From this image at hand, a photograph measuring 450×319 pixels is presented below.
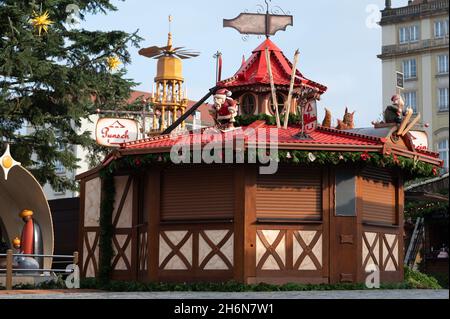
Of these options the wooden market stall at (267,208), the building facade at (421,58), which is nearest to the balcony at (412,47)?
the building facade at (421,58)

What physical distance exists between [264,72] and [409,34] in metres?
56.5

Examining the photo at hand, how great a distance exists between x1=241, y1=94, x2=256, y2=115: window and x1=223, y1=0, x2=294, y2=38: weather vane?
2213 millimetres

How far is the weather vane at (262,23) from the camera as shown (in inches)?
1074

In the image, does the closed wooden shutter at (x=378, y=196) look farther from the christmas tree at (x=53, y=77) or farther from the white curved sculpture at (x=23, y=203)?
the christmas tree at (x=53, y=77)

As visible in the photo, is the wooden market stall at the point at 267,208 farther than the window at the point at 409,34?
No

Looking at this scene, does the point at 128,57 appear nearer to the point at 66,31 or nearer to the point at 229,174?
the point at 66,31

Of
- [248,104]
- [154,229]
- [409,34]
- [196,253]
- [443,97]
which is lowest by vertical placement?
[196,253]

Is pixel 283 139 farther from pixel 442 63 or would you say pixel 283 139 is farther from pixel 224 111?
pixel 442 63

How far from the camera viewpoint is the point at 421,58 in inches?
3125

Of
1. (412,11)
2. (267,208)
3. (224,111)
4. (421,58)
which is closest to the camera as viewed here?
(267,208)

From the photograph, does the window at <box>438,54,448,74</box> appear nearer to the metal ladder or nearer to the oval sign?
the metal ladder

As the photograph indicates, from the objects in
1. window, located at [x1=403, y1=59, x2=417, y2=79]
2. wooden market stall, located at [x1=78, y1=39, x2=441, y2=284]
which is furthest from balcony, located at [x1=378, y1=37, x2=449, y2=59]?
wooden market stall, located at [x1=78, y1=39, x2=441, y2=284]

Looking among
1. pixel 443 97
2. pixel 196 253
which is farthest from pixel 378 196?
pixel 443 97

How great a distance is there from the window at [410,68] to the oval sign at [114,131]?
5481 cm
